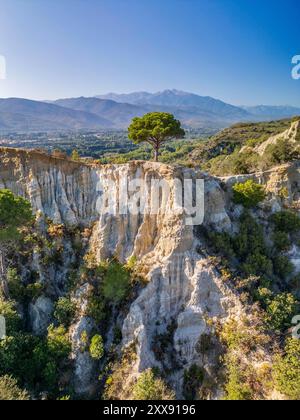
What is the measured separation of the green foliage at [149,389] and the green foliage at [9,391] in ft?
25.2

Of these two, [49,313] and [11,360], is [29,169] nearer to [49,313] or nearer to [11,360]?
[49,313]

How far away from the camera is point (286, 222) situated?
114 feet

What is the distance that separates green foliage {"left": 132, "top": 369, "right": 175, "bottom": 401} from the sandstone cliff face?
1.80 metres

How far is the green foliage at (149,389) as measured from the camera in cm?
2152

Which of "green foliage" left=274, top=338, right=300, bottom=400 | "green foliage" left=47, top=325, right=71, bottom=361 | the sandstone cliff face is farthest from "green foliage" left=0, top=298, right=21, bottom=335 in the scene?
"green foliage" left=274, top=338, right=300, bottom=400

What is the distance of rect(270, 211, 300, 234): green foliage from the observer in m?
34.7

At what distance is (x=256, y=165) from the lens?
4559 cm

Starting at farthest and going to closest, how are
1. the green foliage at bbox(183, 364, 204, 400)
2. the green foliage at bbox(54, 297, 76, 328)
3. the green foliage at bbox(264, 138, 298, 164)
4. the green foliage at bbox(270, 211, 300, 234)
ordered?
the green foliage at bbox(264, 138, 298, 164)
the green foliage at bbox(270, 211, 300, 234)
the green foliage at bbox(54, 297, 76, 328)
the green foliage at bbox(183, 364, 204, 400)

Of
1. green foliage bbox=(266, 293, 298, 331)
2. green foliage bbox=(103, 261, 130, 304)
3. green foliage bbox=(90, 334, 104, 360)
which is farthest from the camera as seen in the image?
green foliage bbox=(103, 261, 130, 304)

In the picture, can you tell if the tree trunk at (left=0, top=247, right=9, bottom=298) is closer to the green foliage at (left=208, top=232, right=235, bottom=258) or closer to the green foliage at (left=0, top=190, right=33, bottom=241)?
the green foliage at (left=0, top=190, right=33, bottom=241)

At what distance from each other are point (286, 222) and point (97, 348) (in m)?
24.4

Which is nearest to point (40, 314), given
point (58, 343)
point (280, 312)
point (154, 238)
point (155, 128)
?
point (58, 343)
